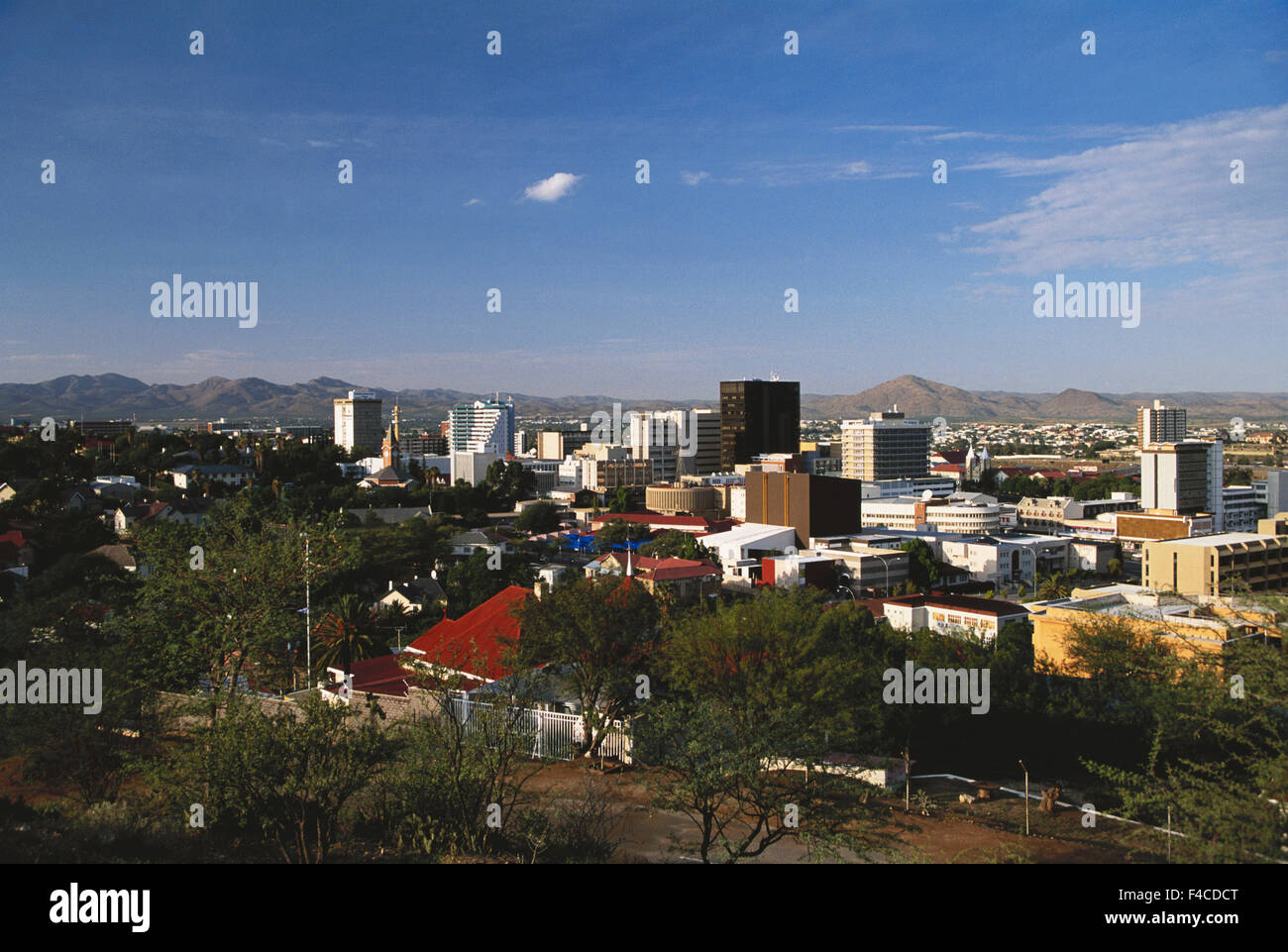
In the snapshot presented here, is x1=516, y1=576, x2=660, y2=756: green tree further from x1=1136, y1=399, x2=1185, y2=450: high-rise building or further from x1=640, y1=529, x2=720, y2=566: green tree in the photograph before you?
x1=1136, y1=399, x2=1185, y2=450: high-rise building

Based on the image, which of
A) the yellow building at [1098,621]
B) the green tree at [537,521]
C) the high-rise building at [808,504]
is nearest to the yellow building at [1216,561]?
the yellow building at [1098,621]

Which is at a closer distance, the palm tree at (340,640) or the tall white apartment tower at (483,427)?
the palm tree at (340,640)

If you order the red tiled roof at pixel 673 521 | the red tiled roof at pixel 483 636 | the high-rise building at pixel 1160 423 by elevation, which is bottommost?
the red tiled roof at pixel 673 521

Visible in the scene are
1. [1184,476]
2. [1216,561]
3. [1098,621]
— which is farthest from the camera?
[1184,476]

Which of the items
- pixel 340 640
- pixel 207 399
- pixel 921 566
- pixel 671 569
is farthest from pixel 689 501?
pixel 207 399

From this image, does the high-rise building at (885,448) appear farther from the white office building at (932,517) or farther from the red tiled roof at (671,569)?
the red tiled roof at (671,569)

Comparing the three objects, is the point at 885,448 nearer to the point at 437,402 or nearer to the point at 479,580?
the point at 479,580

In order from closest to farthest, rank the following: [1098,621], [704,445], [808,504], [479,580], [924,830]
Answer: [924,830] < [1098,621] < [479,580] < [808,504] < [704,445]
